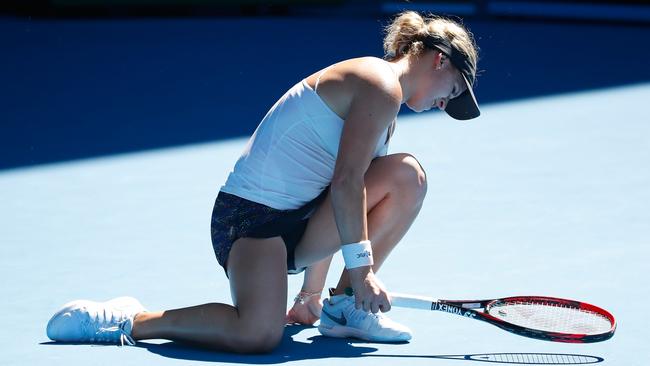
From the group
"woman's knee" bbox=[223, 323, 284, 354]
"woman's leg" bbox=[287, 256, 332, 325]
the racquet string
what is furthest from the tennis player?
the racquet string

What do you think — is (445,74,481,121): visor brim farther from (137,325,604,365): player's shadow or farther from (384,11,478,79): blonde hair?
(137,325,604,365): player's shadow

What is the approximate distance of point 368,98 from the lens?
3.07 meters

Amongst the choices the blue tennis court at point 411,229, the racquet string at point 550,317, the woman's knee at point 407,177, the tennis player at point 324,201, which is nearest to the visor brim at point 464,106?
the tennis player at point 324,201

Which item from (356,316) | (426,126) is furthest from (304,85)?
(426,126)

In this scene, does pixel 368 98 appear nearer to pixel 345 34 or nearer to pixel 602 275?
pixel 602 275

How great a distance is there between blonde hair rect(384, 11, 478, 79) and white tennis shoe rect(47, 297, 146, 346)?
101 centimetres

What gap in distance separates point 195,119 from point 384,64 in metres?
3.70

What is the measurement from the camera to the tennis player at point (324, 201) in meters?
3.07

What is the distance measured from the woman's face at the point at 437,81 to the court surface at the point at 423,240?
667 millimetres

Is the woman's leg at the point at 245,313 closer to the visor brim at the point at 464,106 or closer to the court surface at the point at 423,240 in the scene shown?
the court surface at the point at 423,240

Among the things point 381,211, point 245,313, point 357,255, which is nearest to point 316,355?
point 245,313

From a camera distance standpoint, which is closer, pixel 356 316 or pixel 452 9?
pixel 356 316

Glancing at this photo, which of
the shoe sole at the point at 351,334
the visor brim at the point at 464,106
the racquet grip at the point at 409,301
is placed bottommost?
the shoe sole at the point at 351,334

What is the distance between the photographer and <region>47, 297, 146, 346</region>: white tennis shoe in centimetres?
324
